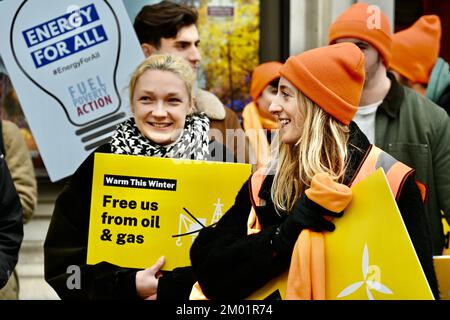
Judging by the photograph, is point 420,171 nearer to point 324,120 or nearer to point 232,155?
point 232,155

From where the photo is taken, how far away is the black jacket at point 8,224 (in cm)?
405

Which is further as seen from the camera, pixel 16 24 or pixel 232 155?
pixel 16 24

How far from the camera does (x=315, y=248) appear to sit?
112 inches

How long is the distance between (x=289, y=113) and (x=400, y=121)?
1.78m

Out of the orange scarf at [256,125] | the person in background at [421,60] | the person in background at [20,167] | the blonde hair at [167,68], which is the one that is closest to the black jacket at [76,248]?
the blonde hair at [167,68]

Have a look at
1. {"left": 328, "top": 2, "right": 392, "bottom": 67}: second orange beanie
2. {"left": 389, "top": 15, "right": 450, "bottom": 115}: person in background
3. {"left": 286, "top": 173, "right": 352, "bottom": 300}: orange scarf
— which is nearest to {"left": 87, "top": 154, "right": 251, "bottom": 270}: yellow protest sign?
{"left": 286, "top": 173, "right": 352, "bottom": 300}: orange scarf

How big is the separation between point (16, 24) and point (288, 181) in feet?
6.78

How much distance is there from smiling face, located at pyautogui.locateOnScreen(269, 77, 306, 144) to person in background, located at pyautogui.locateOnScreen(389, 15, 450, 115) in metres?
2.88

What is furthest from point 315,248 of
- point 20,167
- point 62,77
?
point 20,167

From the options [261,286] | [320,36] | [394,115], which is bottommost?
[320,36]

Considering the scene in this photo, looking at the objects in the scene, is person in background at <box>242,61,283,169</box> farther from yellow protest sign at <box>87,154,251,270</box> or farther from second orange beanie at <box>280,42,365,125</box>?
second orange beanie at <box>280,42,365,125</box>

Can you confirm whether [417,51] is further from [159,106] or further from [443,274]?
[443,274]

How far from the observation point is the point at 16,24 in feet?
15.4
